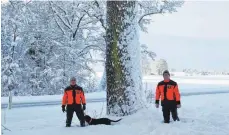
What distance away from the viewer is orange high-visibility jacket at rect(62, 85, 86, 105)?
421 inches

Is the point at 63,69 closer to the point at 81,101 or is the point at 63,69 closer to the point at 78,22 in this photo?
the point at 78,22

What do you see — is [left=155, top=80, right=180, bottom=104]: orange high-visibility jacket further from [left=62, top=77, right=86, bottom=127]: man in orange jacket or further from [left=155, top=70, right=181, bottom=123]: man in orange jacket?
[left=62, top=77, right=86, bottom=127]: man in orange jacket

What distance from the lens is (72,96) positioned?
35.1ft

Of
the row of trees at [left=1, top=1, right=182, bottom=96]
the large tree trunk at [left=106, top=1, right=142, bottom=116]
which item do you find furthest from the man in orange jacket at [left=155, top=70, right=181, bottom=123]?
the row of trees at [left=1, top=1, right=182, bottom=96]

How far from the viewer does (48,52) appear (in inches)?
1260

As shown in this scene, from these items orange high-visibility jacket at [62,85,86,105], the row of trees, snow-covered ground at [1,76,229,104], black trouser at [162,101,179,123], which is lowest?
snow-covered ground at [1,76,229,104]

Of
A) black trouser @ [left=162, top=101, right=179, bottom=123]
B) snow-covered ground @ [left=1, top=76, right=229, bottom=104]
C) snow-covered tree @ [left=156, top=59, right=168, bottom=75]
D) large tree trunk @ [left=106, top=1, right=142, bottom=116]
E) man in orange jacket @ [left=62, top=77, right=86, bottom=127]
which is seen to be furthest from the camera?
snow-covered tree @ [left=156, top=59, right=168, bottom=75]

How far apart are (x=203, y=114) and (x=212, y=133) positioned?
9.85 feet

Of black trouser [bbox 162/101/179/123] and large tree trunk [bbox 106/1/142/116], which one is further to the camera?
large tree trunk [bbox 106/1/142/116]

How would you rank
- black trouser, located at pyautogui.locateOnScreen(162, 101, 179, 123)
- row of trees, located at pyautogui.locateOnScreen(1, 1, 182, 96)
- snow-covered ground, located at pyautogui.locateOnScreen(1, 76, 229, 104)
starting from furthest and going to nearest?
row of trees, located at pyautogui.locateOnScreen(1, 1, 182, 96)
snow-covered ground, located at pyautogui.locateOnScreen(1, 76, 229, 104)
black trouser, located at pyautogui.locateOnScreen(162, 101, 179, 123)

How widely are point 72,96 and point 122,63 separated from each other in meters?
1.53

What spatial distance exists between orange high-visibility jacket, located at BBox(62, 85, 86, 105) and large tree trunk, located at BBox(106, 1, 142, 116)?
0.74 meters

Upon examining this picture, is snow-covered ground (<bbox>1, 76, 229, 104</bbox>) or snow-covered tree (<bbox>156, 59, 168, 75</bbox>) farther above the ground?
snow-covered tree (<bbox>156, 59, 168, 75</bbox>)

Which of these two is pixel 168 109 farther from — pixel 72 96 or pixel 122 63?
pixel 72 96
